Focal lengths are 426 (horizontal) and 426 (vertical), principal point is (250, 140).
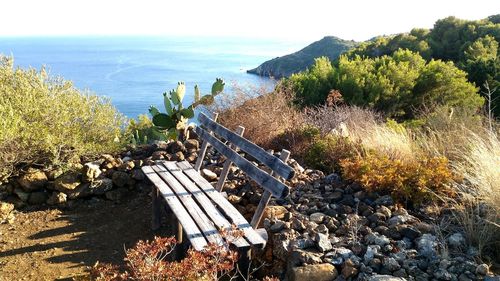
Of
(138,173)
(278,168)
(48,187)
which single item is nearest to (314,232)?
(278,168)

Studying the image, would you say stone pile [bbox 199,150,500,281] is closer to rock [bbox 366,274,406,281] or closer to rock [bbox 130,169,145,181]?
rock [bbox 366,274,406,281]

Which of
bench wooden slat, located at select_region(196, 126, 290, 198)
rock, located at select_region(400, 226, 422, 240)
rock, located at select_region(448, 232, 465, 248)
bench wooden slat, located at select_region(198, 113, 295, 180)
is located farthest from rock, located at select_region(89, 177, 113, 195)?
rock, located at select_region(448, 232, 465, 248)

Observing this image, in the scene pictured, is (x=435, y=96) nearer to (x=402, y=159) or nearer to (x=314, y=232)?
(x=402, y=159)

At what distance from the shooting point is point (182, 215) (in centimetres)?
370

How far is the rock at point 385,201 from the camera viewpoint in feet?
13.6

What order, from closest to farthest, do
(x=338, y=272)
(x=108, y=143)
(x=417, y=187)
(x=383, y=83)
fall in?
1. (x=338, y=272)
2. (x=417, y=187)
3. (x=108, y=143)
4. (x=383, y=83)

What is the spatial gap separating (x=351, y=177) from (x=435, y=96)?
688 cm

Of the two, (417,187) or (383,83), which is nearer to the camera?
(417,187)

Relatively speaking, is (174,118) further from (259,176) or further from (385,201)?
(385,201)

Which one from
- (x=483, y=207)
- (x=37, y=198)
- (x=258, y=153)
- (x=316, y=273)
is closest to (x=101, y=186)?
(x=37, y=198)

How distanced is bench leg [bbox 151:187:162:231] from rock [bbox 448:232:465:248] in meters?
3.00

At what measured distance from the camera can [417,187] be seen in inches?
163

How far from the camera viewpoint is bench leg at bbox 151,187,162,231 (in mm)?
4844

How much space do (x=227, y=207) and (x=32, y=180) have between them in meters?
2.93
